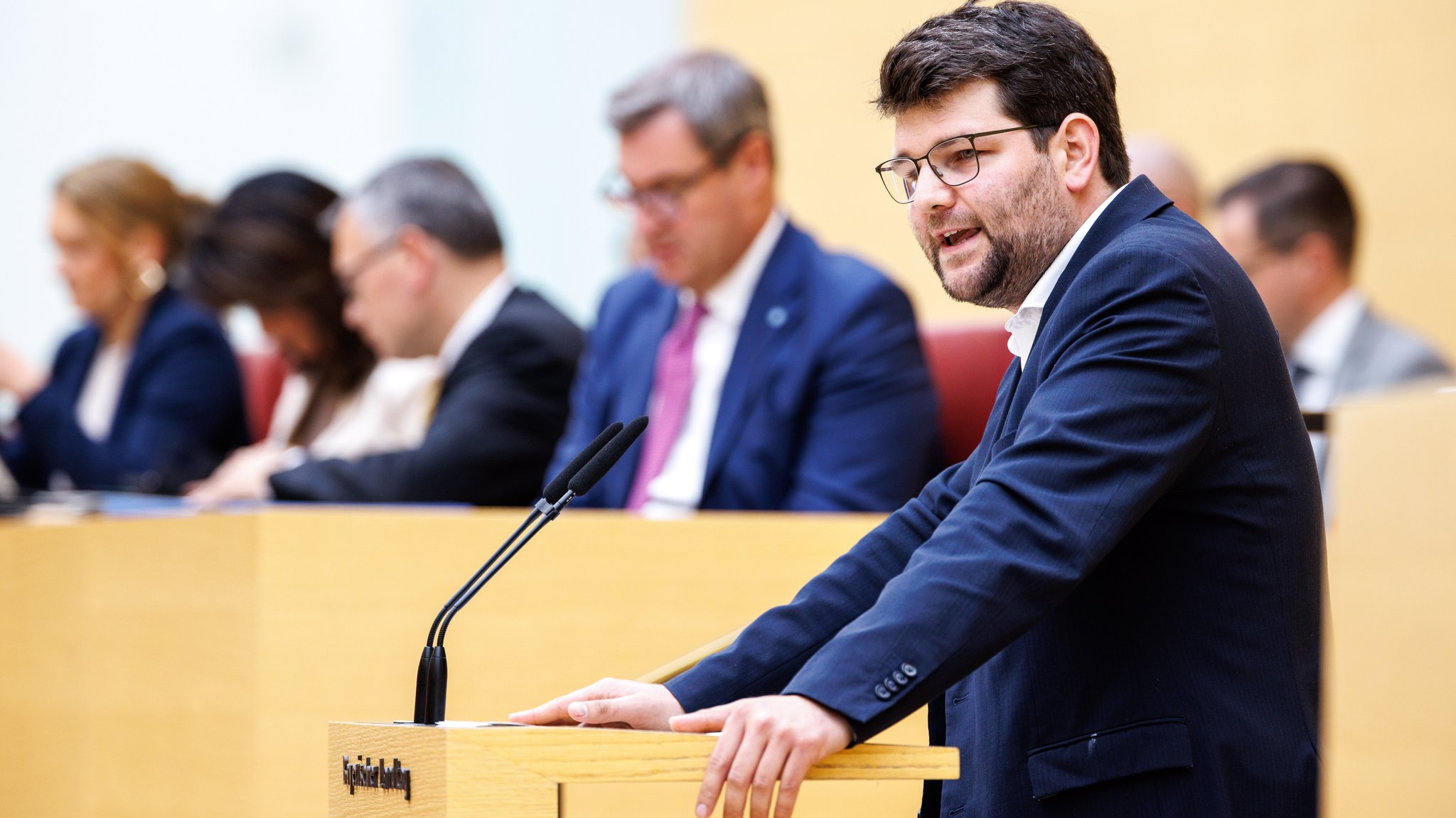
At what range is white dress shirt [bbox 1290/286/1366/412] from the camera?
3322 millimetres

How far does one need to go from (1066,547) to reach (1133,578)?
0.52 feet

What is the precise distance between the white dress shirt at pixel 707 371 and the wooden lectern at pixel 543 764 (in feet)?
4.84

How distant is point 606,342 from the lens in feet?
10.0

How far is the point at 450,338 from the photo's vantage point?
127 inches

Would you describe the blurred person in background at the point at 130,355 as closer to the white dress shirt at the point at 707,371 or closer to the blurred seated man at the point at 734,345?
the blurred seated man at the point at 734,345

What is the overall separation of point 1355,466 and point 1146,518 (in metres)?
0.33

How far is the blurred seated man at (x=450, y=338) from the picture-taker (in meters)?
2.83

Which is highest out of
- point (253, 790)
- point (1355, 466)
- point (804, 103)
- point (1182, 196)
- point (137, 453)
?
point (804, 103)

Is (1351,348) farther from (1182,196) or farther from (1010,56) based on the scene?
(1010,56)

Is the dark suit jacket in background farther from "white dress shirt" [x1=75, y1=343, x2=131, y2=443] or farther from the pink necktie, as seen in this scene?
"white dress shirt" [x1=75, y1=343, x2=131, y2=443]

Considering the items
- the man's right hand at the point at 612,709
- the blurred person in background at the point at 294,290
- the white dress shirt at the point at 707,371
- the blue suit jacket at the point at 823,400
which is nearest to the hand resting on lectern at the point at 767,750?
the man's right hand at the point at 612,709

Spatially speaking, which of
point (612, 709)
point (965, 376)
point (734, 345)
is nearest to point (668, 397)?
point (734, 345)

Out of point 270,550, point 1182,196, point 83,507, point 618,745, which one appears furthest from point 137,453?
point 618,745

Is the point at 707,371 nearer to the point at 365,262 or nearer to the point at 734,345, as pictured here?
the point at 734,345
